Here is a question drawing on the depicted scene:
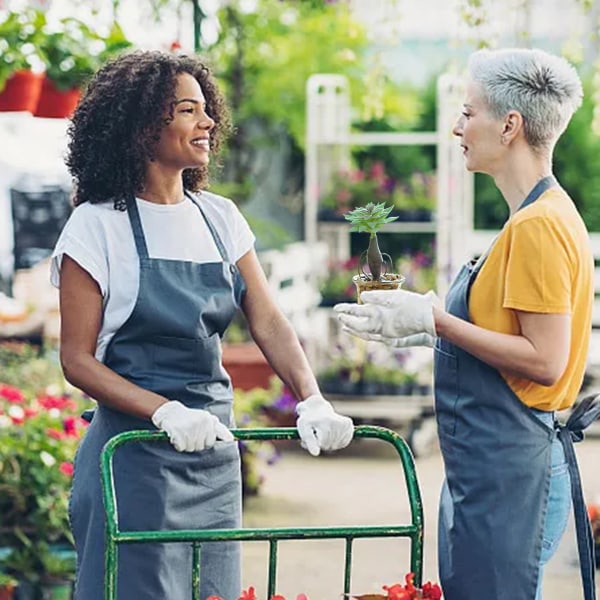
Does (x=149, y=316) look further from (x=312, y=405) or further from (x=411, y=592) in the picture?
(x=411, y=592)

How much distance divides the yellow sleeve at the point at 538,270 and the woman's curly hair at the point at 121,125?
74 cm

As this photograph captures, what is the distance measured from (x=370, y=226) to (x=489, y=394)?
1.13 ft

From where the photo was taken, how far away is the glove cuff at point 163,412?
2.68 meters

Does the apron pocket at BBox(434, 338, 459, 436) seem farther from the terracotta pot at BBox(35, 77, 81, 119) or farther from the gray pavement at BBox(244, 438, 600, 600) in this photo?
the terracotta pot at BBox(35, 77, 81, 119)

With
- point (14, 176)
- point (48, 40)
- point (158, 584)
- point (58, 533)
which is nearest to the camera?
point (158, 584)

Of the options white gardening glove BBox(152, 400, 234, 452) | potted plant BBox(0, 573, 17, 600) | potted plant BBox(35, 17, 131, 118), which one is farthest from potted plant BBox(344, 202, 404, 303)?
potted plant BBox(35, 17, 131, 118)

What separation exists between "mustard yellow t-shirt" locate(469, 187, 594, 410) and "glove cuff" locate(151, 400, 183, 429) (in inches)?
20.7

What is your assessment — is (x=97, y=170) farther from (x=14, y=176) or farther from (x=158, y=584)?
(x=14, y=176)

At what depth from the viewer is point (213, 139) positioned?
10.0ft

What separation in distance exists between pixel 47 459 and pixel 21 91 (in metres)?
1.14

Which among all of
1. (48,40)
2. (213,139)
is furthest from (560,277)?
(48,40)

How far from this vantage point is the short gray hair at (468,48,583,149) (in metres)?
2.61

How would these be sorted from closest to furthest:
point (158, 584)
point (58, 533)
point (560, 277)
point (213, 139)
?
point (560, 277) < point (158, 584) < point (213, 139) < point (58, 533)

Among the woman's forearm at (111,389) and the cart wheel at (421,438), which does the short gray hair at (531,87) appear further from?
the cart wheel at (421,438)
